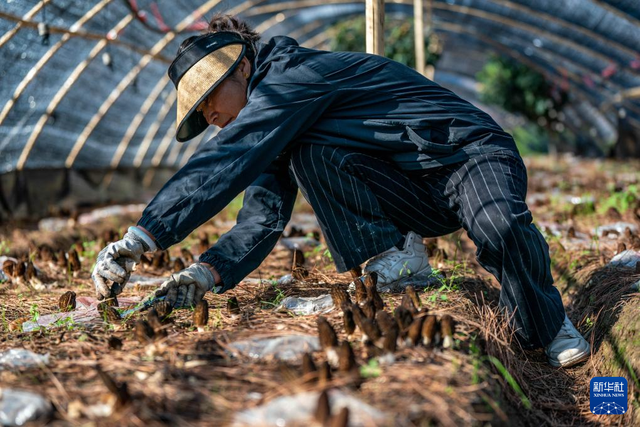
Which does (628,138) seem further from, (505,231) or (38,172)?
(505,231)

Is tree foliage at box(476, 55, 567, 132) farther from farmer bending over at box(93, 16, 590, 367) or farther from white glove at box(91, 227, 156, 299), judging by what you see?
white glove at box(91, 227, 156, 299)

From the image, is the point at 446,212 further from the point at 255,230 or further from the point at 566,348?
the point at 255,230

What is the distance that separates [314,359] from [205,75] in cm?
154

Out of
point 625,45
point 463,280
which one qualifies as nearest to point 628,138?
point 625,45

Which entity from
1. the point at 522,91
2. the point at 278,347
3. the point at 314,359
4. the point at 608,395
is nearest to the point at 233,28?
the point at 278,347

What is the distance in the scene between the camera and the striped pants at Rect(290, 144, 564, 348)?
112 inches

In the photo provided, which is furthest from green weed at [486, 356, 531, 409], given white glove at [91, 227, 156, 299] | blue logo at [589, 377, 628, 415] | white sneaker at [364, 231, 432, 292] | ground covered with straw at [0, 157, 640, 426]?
white glove at [91, 227, 156, 299]

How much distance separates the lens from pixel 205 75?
10.1 ft

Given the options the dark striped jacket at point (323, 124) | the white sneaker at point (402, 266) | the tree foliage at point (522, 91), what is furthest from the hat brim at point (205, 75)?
the tree foliage at point (522, 91)

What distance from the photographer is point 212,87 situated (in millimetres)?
3059

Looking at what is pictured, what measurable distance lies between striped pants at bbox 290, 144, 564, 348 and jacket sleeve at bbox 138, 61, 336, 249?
332mm

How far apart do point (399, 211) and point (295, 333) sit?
1.10 m

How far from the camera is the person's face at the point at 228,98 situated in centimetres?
316

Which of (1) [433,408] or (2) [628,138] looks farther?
(2) [628,138]
